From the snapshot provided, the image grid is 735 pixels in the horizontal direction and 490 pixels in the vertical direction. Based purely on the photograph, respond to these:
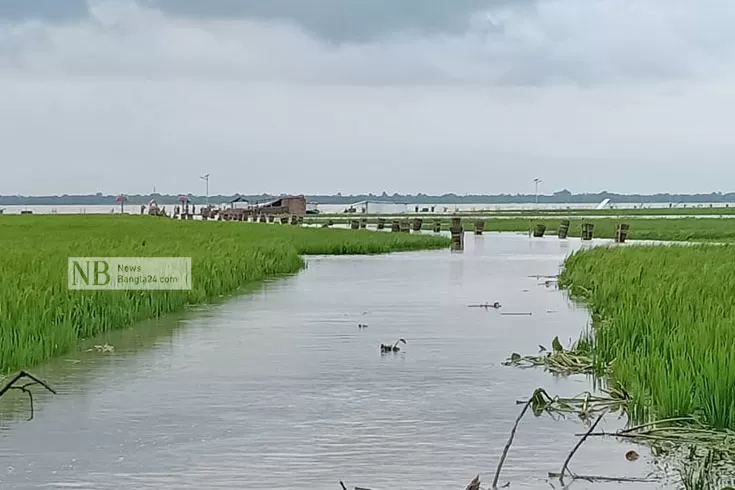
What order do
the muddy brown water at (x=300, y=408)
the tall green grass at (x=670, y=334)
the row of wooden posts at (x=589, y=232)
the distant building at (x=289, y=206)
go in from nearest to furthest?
1. the muddy brown water at (x=300, y=408)
2. the tall green grass at (x=670, y=334)
3. the row of wooden posts at (x=589, y=232)
4. the distant building at (x=289, y=206)

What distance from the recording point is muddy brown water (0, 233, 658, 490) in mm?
5551

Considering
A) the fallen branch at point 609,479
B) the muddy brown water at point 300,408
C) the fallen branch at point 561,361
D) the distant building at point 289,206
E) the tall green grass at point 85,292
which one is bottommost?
the fallen branch at point 609,479

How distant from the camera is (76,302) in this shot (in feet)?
34.6

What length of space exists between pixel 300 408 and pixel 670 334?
2.75 metres

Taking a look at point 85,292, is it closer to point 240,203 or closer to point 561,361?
point 561,361

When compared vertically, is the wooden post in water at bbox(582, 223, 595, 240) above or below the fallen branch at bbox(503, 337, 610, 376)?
above

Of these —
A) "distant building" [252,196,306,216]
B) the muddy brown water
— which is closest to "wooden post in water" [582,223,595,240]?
the muddy brown water

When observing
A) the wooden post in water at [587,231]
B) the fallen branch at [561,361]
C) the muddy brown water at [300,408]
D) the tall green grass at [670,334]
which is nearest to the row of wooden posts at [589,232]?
the wooden post in water at [587,231]

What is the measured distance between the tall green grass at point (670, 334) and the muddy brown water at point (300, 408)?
376 millimetres

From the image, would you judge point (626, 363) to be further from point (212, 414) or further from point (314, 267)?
point (314, 267)

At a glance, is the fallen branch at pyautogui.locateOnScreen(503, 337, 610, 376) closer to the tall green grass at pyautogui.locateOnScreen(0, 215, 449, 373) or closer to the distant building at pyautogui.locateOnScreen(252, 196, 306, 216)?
the tall green grass at pyautogui.locateOnScreen(0, 215, 449, 373)
